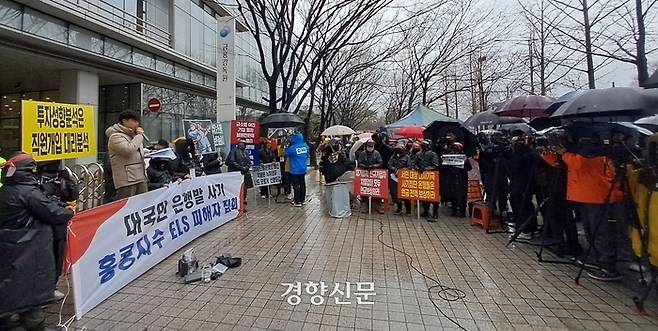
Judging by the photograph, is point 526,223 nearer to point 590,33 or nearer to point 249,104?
point 590,33

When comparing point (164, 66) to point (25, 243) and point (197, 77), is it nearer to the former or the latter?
point (197, 77)

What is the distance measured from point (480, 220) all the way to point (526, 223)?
48.1 inches

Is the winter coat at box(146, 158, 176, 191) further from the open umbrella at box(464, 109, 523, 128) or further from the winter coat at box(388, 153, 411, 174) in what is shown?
the open umbrella at box(464, 109, 523, 128)

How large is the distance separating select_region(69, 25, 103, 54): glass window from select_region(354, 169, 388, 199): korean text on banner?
10.7 m

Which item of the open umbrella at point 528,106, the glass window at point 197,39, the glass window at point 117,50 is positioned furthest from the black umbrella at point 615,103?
the glass window at point 197,39

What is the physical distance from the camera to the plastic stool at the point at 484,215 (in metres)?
6.99

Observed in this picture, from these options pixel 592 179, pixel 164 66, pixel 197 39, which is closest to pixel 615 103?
pixel 592 179

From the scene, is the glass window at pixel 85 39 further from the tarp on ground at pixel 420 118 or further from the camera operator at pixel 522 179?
the camera operator at pixel 522 179

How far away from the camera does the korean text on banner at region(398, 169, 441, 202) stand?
7801mm

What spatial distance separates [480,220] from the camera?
23.6 ft

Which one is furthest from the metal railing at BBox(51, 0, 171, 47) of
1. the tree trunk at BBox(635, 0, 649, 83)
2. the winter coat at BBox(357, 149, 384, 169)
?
the tree trunk at BBox(635, 0, 649, 83)

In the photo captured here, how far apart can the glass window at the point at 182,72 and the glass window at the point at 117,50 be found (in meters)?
3.41

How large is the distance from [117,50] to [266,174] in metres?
8.85

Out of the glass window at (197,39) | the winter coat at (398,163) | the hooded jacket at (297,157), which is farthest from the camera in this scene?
the glass window at (197,39)
